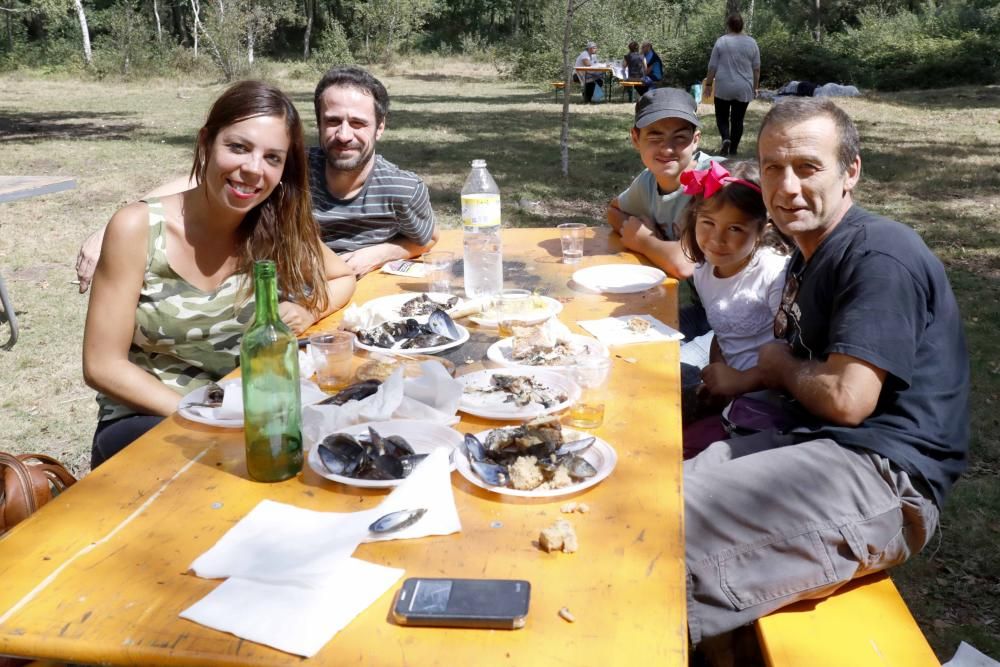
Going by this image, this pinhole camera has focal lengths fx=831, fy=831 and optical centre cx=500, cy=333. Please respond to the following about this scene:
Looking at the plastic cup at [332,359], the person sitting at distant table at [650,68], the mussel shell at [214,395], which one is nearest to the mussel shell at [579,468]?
the plastic cup at [332,359]

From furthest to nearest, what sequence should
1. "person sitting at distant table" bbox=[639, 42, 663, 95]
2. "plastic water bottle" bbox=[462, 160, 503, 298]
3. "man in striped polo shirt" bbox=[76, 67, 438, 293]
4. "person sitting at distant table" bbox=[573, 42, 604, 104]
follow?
1. "person sitting at distant table" bbox=[573, 42, 604, 104]
2. "person sitting at distant table" bbox=[639, 42, 663, 95]
3. "man in striped polo shirt" bbox=[76, 67, 438, 293]
4. "plastic water bottle" bbox=[462, 160, 503, 298]

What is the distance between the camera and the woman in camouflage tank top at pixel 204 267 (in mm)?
2445

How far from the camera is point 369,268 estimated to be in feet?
11.5

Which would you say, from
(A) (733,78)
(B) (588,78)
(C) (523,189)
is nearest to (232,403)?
(C) (523,189)

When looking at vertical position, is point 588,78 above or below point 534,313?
above

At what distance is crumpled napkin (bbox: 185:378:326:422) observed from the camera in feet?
6.44

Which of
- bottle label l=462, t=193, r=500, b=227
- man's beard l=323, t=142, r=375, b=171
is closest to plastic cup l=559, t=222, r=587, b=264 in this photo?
bottle label l=462, t=193, r=500, b=227

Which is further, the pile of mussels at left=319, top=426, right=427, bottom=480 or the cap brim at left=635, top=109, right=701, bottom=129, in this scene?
the cap brim at left=635, top=109, right=701, bottom=129

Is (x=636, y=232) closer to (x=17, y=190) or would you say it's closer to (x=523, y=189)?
(x=17, y=190)

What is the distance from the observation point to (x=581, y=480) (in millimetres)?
1627

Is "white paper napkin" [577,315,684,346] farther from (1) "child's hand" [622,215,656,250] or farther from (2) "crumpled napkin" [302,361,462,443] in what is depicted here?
(1) "child's hand" [622,215,656,250]

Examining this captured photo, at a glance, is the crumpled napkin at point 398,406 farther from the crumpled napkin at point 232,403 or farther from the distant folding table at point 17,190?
the distant folding table at point 17,190

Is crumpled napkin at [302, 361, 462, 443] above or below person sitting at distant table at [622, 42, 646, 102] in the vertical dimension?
below

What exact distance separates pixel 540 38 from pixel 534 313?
2745 cm
